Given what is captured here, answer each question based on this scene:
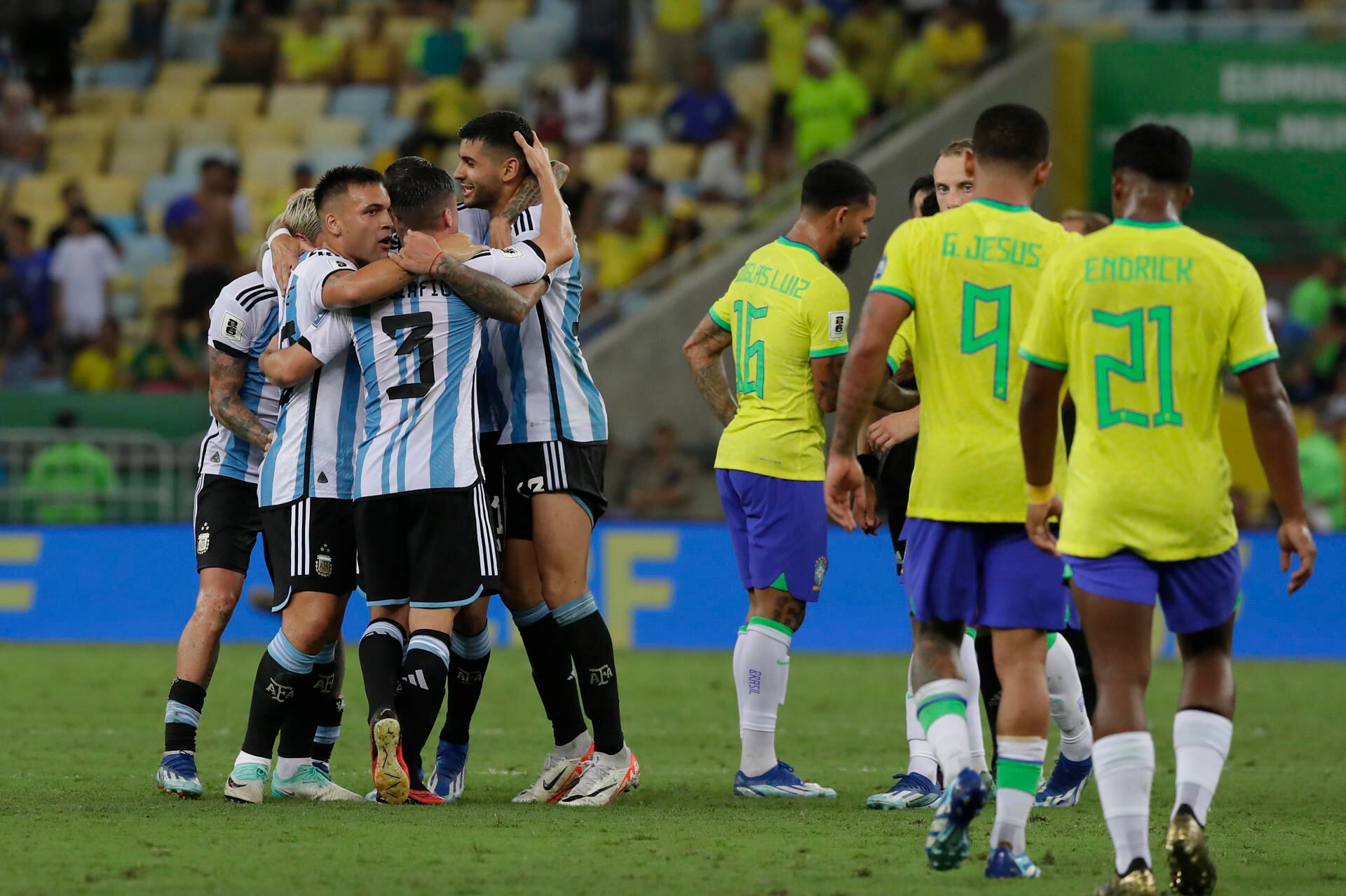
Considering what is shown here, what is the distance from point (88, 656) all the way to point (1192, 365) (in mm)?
10750

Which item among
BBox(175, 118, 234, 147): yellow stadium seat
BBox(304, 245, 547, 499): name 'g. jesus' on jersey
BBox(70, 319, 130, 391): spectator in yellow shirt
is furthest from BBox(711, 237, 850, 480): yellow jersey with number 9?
BBox(175, 118, 234, 147): yellow stadium seat

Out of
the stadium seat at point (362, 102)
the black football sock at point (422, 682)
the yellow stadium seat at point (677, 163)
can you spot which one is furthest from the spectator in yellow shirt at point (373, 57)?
the black football sock at point (422, 682)

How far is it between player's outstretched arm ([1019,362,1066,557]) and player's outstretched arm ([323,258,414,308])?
2471 millimetres

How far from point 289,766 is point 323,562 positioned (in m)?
0.82

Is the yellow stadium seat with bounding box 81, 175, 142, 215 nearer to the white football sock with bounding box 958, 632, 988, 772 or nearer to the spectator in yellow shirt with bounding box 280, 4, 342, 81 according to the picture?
the spectator in yellow shirt with bounding box 280, 4, 342, 81

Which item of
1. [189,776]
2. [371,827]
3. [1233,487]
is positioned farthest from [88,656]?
[1233,487]

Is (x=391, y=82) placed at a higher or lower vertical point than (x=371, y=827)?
higher

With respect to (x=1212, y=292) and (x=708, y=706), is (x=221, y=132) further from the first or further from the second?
(x=1212, y=292)

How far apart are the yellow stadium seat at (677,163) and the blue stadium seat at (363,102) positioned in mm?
3540

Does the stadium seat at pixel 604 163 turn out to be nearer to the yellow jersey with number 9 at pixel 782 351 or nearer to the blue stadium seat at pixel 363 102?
the blue stadium seat at pixel 363 102

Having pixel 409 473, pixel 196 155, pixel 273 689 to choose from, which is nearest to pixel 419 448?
pixel 409 473

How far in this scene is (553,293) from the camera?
7.49 metres

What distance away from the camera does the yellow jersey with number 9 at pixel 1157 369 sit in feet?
17.1

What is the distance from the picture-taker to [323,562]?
280 inches
